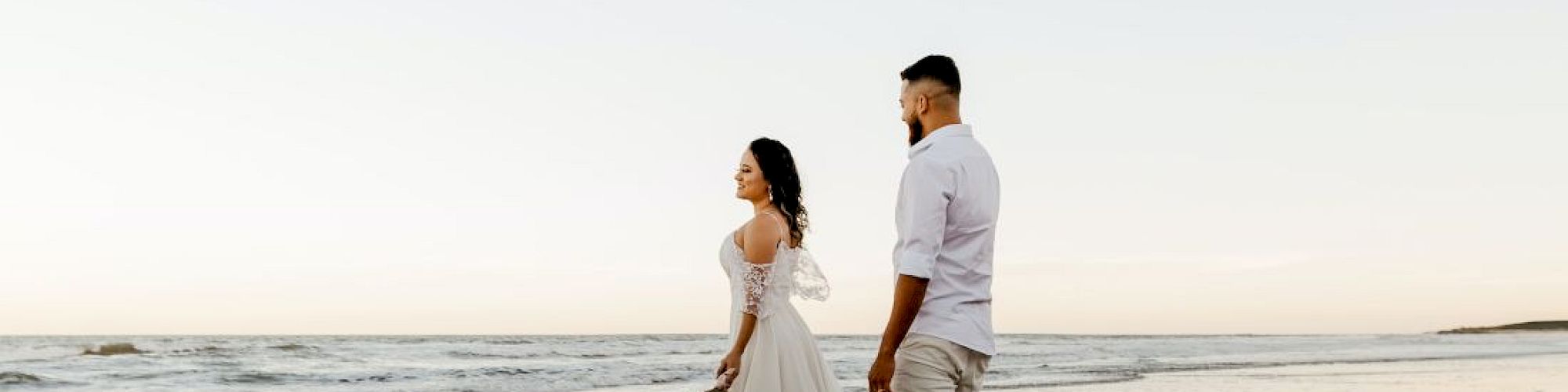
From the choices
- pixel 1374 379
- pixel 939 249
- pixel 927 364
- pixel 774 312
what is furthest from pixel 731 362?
pixel 1374 379

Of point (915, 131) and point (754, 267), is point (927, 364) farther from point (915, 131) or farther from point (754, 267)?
point (754, 267)

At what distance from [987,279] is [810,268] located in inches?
66.7

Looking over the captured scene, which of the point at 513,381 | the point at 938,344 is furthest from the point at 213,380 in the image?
the point at 938,344

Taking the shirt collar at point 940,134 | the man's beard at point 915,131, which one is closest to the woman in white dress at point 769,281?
the man's beard at point 915,131

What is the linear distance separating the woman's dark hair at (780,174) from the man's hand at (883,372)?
1541 mm

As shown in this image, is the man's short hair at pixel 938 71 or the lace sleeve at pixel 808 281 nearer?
the man's short hair at pixel 938 71

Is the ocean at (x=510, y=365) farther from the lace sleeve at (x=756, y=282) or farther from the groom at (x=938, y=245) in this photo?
the groom at (x=938, y=245)

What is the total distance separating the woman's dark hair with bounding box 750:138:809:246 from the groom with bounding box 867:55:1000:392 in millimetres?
1358

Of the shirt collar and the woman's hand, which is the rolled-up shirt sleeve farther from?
the woman's hand

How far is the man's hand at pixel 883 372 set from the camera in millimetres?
2994

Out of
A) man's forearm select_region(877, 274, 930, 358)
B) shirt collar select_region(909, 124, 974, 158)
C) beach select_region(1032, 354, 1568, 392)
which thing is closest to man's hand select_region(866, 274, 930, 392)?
man's forearm select_region(877, 274, 930, 358)

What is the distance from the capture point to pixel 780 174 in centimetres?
450

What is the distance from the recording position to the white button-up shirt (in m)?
2.94

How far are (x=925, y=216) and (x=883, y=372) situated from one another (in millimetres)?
351
